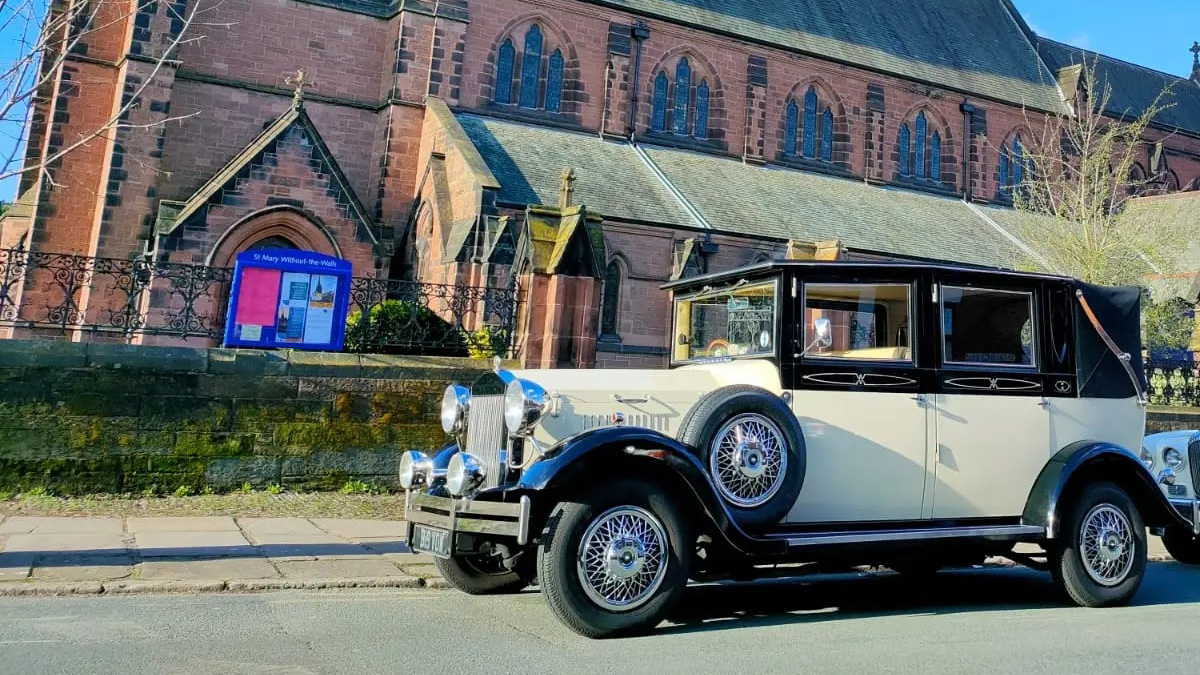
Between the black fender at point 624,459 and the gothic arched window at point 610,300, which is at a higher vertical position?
the gothic arched window at point 610,300

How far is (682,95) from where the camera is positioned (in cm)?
2617

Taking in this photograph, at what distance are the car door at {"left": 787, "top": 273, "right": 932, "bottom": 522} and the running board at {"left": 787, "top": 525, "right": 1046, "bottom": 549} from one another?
6.2 inches

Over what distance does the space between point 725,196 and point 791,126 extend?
229 inches

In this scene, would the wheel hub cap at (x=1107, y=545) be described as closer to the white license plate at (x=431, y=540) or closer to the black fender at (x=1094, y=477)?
the black fender at (x=1094, y=477)

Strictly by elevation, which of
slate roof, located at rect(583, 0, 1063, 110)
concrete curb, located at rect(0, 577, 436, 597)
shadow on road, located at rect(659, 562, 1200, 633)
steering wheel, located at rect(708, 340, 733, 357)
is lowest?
concrete curb, located at rect(0, 577, 436, 597)

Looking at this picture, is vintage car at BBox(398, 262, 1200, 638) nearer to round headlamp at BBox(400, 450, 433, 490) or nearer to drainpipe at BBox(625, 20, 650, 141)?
round headlamp at BBox(400, 450, 433, 490)

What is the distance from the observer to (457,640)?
4.96 metres

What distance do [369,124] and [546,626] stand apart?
1923cm

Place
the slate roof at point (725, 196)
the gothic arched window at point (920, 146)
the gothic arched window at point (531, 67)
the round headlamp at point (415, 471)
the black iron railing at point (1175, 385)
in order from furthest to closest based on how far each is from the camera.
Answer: the gothic arched window at point (920, 146) → the gothic arched window at point (531, 67) → the slate roof at point (725, 196) → the black iron railing at point (1175, 385) → the round headlamp at point (415, 471)

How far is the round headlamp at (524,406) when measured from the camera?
5285mm

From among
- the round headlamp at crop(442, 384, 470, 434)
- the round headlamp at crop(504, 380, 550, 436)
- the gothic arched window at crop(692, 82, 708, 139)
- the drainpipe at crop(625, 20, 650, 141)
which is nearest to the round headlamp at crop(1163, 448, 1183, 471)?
the round headlamp at crop(504, 380, 550, 436)

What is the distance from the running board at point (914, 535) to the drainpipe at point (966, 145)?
26.6m

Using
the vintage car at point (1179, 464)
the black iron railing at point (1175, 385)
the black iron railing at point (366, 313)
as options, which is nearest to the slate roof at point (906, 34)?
the black iron railing at point (1175, 385)

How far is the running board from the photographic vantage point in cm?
564
